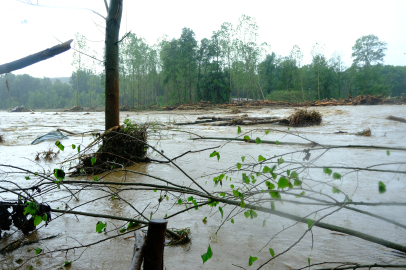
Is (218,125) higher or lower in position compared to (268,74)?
lower

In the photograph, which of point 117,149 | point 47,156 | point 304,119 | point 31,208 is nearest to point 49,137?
point 47,156

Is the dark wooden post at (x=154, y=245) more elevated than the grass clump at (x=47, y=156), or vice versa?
the dark wooden post at (x=154, y=245)

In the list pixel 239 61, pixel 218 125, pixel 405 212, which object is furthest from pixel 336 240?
pixel 239 61

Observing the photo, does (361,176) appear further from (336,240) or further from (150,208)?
(150,208)

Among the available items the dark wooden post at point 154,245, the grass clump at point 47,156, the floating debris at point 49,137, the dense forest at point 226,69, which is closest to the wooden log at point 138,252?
the dark wooden post at point 154,245

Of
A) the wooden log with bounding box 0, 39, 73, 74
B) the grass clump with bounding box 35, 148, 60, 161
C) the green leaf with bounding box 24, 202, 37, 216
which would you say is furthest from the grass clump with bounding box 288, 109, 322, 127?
the green leaf with bounding box 24, 202, 37, 216

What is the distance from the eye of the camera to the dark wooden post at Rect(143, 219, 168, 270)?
4.11 ft

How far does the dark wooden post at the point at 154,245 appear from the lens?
1.25m

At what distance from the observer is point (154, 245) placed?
Result: 4.14 feet

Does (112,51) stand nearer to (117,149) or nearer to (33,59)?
(117,149)

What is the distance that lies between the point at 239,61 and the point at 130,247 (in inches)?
1815

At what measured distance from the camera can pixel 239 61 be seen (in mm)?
45375

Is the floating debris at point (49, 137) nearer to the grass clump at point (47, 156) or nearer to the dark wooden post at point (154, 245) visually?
the grass clump at point (47, 156)

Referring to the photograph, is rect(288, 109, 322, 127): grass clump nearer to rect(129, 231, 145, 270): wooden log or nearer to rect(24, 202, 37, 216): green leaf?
rect(129, 231, 145, 270): wooden log
